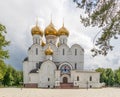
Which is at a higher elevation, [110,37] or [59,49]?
[59,49]

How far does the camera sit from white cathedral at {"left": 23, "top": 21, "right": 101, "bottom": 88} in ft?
222

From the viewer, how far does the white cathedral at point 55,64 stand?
67.7m

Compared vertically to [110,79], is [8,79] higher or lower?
higher

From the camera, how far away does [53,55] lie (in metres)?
72.7

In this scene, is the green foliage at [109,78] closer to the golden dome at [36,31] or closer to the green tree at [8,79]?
the golden dome at [36,31]

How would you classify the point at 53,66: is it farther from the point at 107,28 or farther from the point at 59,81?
the point at 107,28

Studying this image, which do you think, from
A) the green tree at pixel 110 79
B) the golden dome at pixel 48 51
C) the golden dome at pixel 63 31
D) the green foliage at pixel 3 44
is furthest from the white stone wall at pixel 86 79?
the green foliage at pixel 3 44

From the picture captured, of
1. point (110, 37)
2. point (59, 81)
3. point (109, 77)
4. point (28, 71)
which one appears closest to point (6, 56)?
point (110, 37)

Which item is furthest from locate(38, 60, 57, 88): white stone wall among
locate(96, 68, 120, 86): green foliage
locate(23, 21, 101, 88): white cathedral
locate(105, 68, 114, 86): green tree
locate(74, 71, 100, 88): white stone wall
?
locate(105, 68, 114, 86): green tree

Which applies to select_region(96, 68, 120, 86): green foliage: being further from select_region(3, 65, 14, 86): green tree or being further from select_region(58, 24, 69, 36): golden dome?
select_region(3, 65, 14, 86): green tree

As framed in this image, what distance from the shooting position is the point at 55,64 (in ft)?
228

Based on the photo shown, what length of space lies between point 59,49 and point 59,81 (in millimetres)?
9823

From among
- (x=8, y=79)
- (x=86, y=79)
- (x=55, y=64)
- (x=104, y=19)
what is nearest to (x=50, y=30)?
(x=55, y=64)

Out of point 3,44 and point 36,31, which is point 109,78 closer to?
point 36,31
